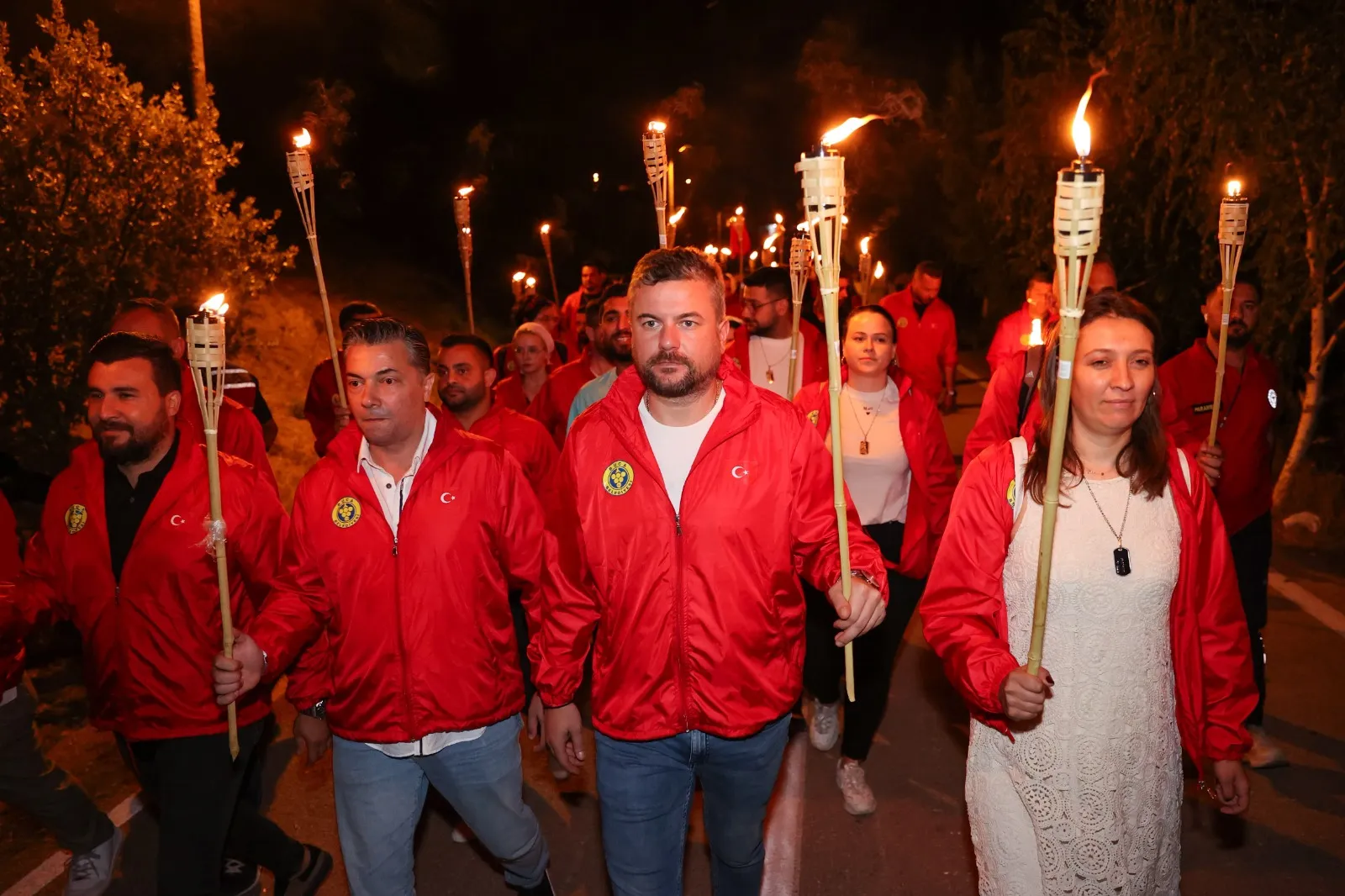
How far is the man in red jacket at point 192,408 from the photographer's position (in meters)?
5.63

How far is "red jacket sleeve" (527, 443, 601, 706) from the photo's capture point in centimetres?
363

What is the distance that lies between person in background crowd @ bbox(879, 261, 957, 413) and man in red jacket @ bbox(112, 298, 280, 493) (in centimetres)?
713

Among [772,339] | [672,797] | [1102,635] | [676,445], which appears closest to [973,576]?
[1102,635]

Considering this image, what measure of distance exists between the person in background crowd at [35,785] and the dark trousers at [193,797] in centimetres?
68

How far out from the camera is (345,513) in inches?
153

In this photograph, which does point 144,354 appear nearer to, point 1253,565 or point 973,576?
point 973,576

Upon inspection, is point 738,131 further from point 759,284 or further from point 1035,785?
point 1035,785

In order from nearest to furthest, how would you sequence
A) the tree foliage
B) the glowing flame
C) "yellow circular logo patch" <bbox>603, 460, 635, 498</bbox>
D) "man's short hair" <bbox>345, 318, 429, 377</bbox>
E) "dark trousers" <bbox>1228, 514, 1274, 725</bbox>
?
the glowing flame → "yellow circular logo patch" <bbox>603, 460, 635, 498</bbox> → "man's short hair" <bbox>345, 318, 429, 377</bbox> → "dark trousers" <bbox>1228, 514, 1274, 725</bbox> → the tree foliage

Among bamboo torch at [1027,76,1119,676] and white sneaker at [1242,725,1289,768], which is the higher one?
bamboo torch at [1027,76,1119,676]

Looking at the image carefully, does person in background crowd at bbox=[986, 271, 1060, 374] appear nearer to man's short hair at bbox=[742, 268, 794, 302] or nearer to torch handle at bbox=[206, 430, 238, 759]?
man's short hair at bbox=[742, 268, 794, 302]

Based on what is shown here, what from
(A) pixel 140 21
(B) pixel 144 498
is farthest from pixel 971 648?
(A) pixel 140 21

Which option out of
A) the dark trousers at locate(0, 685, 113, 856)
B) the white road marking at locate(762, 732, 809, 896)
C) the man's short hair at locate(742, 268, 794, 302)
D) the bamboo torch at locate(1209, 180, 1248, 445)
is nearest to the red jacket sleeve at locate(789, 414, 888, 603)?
the white road marking at locate(762, 732, 809, 896)

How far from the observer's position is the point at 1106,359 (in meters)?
3.27

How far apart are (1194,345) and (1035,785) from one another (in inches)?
147
